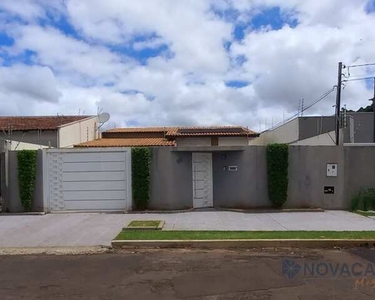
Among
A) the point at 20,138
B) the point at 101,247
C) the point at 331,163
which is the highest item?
the point at 20,138

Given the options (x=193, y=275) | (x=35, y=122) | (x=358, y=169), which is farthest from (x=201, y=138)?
(x=193, y=275)

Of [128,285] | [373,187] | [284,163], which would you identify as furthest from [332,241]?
[373,187]

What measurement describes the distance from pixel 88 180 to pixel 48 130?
14801 millimetres

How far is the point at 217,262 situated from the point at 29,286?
3390 millimetres

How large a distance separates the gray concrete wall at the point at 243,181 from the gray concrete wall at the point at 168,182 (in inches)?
55.4

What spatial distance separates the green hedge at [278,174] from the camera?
1533 centimetres

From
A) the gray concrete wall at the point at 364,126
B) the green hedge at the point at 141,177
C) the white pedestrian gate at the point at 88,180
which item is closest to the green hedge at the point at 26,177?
the white pedestrian gate at the point at 88,180

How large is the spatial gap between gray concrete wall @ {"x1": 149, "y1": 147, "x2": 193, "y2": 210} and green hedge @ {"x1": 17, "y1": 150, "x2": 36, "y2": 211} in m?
4.51

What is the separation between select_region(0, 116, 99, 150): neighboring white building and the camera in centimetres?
2877

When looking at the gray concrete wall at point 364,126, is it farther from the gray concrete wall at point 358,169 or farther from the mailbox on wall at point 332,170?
the mailbox on wall at point 332,170

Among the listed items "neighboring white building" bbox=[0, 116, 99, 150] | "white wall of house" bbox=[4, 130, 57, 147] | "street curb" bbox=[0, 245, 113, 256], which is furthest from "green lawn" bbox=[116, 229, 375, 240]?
"white wall of house" bbox=[4, 130, 57, 147]

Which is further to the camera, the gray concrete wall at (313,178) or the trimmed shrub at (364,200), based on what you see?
the gray concrete wall at (313,178)

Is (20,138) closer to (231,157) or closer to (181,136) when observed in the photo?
(181,136)

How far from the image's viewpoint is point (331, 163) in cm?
1562
